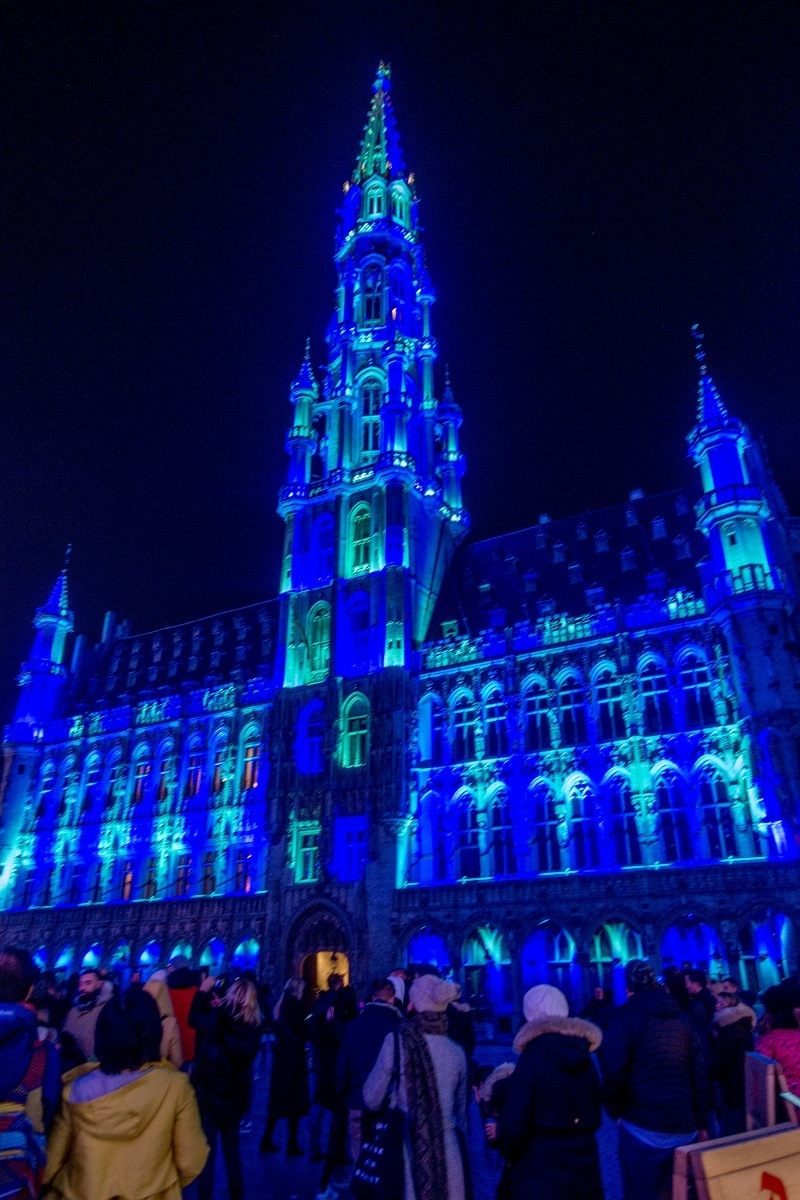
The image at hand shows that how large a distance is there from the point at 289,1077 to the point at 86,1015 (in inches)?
169

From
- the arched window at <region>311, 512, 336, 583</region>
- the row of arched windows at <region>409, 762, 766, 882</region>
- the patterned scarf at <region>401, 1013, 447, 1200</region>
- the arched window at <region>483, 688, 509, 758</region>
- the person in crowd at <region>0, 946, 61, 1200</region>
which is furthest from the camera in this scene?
the arched window at <region>311, 512, 336, 583</region>

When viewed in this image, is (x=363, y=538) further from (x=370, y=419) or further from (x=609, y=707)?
(x=609, y=707)

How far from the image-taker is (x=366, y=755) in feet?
118

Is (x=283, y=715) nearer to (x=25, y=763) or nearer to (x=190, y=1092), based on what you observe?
(x=25, y=763)

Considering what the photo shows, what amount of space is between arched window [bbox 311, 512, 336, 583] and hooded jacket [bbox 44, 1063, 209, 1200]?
3775 cm

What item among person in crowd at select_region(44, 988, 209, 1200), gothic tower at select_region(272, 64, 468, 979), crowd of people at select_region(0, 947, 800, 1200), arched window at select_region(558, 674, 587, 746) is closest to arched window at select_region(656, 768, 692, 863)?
arched window at select_region(558, 674, 587, 746)

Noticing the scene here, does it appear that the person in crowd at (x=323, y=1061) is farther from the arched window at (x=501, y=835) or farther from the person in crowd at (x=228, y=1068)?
the arched window at (x=501, y=835)

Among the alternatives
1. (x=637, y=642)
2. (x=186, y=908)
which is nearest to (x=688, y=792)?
(x=637, y=642)

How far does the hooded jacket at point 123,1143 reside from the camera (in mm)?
3986

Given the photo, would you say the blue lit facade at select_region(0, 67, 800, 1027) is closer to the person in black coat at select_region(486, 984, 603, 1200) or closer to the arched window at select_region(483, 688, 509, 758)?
the arched window at select_region(483, 688, 509, 758)

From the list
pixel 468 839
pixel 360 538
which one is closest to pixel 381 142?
pixel 360 538

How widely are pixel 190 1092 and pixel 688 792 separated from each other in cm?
2901

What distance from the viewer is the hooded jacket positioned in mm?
3986

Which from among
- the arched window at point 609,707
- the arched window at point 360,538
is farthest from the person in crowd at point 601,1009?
the arched window at point 360,538
